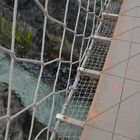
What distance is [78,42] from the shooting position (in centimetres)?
509

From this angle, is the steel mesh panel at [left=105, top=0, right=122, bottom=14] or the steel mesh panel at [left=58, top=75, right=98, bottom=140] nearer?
the steel mesh panel at [left=58, top=75, right=98, bottom=140]

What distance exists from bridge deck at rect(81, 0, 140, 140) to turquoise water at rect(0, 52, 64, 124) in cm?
243

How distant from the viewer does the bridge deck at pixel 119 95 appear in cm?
150

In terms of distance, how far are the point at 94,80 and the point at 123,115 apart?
0.50 metres

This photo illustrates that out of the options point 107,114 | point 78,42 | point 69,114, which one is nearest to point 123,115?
point 107,114

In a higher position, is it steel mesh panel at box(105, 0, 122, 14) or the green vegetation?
steel mesh panel at box(105, 0, 122, 14)

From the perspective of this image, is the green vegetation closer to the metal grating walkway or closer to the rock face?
the rock face

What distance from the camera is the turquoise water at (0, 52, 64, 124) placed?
175 inches

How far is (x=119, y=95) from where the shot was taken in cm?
165

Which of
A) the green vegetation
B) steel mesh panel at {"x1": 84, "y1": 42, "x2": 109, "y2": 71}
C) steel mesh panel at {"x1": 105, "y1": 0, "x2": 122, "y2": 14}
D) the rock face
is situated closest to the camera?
steel mesh panel at {"x1": 84, "y1": 42, "x2": 109, "y2": 71}

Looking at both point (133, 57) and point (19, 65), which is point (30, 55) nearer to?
point (19, 65)

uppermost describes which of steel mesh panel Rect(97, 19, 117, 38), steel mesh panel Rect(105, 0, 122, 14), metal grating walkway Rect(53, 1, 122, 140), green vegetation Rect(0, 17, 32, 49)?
steel mesh panel Rect(105, 0, 122, 14)

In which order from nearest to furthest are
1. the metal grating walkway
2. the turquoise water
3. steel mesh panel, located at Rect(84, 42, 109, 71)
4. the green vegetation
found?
the metal grating walkway, steel mesh panel, located at Rect(84, 42, 109, 71), the turquoise water, the green vegetation

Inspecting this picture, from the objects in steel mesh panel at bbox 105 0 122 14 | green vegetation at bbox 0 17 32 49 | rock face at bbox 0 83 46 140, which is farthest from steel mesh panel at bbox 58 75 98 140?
green vegetation at bbox 0 17 32 49
